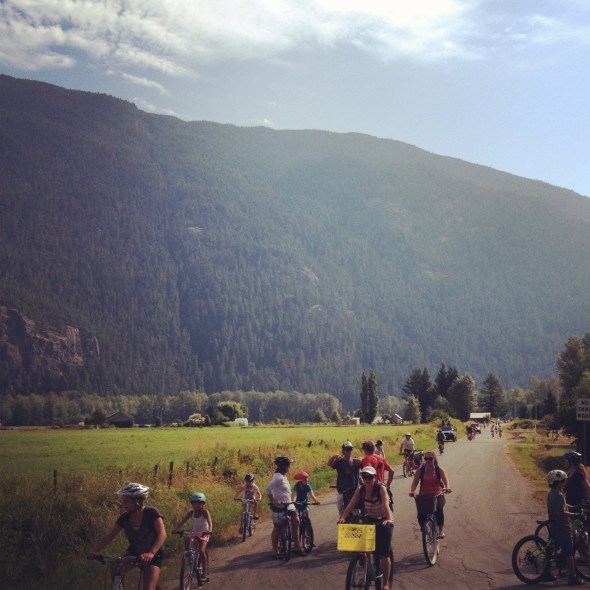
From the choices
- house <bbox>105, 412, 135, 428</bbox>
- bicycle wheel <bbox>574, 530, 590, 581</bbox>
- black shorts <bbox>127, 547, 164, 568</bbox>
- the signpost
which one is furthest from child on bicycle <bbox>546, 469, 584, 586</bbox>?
house <bbox>105, 412, 135, 428</bbox>

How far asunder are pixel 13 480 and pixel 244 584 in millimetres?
14552

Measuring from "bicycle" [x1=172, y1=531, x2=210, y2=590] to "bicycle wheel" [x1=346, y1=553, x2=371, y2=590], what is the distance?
2.90 meters

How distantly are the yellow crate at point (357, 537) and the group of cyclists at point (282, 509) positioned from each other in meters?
0.32

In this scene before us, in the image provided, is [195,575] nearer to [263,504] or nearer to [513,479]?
[263,504]

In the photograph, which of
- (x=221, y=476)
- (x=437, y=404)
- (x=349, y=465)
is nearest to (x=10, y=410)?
(x=437, y=404)

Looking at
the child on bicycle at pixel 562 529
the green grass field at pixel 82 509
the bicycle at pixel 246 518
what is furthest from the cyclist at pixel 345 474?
the child on bicycle at pixel 562 529

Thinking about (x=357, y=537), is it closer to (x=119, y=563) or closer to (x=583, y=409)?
(x=119, y=563)

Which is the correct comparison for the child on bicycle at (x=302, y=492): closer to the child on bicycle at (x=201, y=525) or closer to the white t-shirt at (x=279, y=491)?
the white t-shirt at (x=279, y=491)

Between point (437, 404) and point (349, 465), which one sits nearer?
point (349, 465)

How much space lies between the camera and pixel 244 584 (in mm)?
11438

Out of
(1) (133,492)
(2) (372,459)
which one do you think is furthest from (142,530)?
(2) (372,459)

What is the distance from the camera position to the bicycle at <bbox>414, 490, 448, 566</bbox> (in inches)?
507

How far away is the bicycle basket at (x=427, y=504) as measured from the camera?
13.5m

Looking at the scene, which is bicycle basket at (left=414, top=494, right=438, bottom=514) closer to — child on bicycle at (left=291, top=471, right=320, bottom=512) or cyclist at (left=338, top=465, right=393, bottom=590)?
child on bicycle at (left=291, top=471, right=320, bottom=512)
